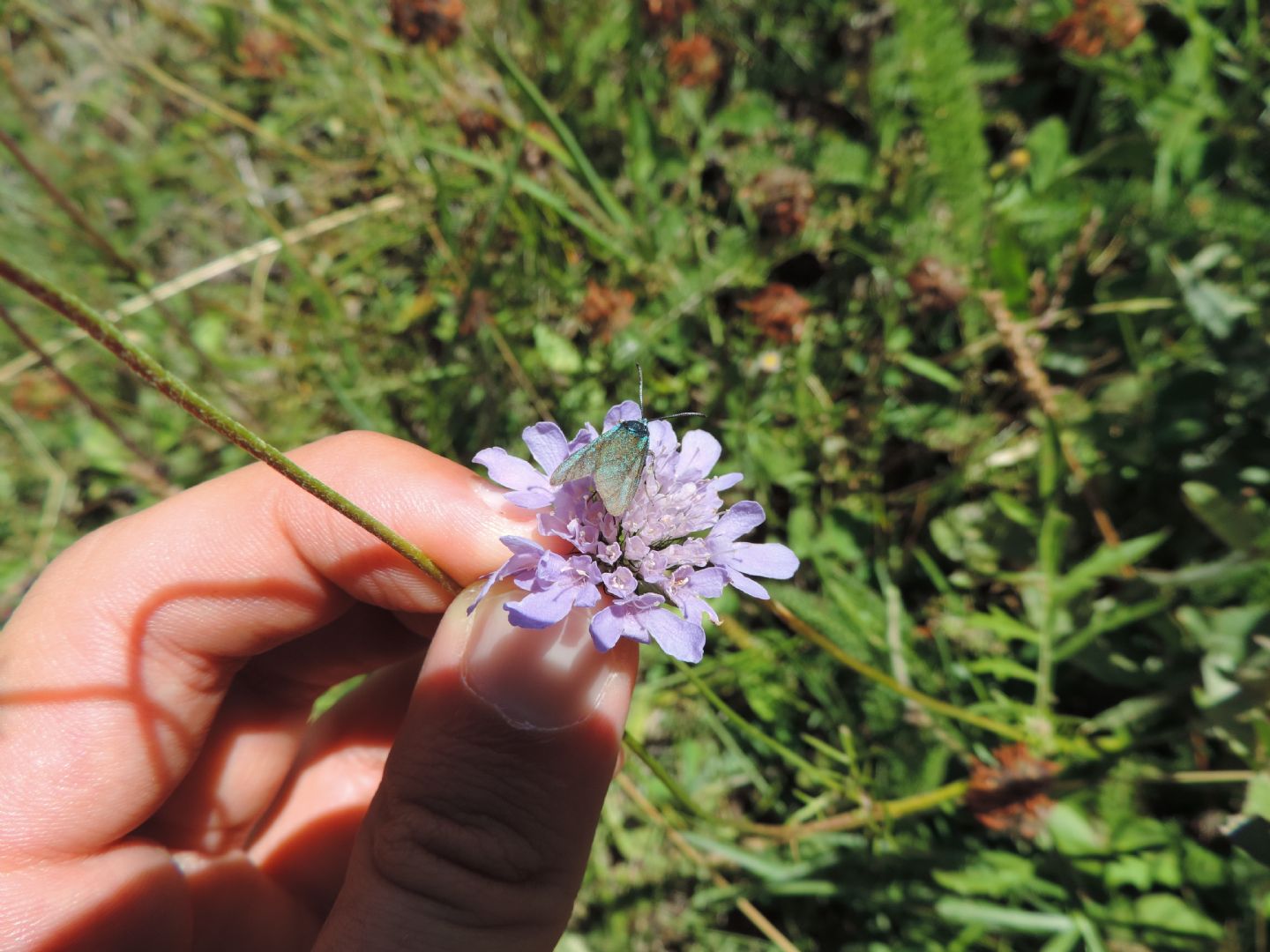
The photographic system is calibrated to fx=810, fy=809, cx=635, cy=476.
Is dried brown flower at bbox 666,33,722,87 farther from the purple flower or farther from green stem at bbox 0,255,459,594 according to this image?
green stem at bbox 0,255,459,594

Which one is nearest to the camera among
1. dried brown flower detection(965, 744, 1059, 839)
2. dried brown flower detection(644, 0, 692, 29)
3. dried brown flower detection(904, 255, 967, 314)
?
dried brown flower detection(965, 744, 1059, 839)

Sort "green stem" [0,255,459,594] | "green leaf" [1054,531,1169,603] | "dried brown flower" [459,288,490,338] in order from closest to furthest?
"green stem" [0,255,459,594], "green leaf" [1054,531,1169,603], "dried brown flower" [459,288,490,338]

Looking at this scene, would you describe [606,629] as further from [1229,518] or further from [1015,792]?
[1229,518]

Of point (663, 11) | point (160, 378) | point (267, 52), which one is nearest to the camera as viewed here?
point (160, 378)

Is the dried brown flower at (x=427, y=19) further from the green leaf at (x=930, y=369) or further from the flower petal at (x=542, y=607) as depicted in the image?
the flower petal at (x=542, y=607)

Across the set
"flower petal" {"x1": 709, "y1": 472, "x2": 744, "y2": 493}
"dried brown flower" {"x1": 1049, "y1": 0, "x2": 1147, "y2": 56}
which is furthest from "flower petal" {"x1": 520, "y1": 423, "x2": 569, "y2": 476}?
"dried brown flower" {"x1": 1049, "y1": 0, "x2": 1147, "y2": 56}

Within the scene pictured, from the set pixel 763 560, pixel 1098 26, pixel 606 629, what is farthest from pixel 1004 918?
pixel 1098 26

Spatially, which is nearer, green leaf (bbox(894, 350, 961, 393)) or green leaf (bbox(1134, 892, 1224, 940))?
green leaf (bbox(1134, 892, 1224, 940))
